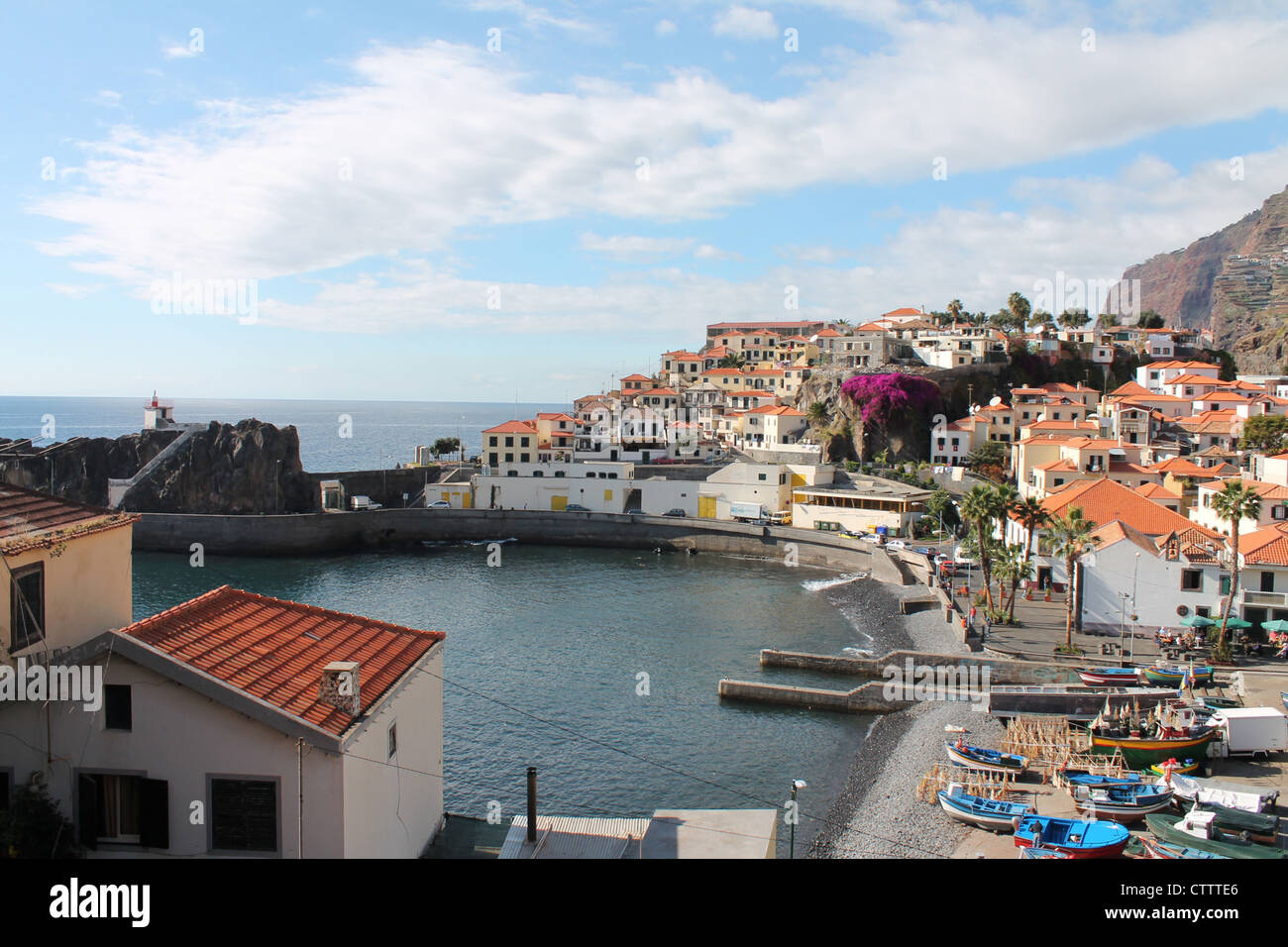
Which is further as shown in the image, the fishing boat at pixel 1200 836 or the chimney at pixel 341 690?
the fishing boat at pixel 1200 836

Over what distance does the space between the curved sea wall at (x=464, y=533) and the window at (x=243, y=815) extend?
4827 centimetres

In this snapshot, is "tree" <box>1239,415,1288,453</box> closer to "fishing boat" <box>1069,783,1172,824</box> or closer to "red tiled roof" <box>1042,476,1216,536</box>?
"red tiled roof" <box>1042,476,1216,536</box>

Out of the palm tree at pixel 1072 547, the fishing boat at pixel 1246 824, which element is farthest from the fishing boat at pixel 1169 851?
the palm tree at pixel 1072 547

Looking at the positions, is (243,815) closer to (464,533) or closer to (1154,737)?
(1154,737)

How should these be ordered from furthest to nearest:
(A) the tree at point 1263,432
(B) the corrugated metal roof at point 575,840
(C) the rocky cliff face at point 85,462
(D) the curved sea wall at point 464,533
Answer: (C) the rocky cliff face at point 85,462 → (D) the curved sea wall at point 464,533 → (A) the tree at point 1263,432 → (B) the corrugated metal roof at point 575,840

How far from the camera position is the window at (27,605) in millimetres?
9320

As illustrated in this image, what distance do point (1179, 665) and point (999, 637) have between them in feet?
19.6

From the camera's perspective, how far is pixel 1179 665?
2869 cm

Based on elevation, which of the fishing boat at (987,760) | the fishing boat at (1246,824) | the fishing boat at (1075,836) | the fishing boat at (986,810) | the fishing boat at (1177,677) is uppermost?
the fishing boat at (1177,677)

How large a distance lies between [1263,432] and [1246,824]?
52.8 metres

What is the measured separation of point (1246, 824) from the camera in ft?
56.7

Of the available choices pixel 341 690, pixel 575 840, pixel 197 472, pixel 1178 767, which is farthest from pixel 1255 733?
pixel 197 472

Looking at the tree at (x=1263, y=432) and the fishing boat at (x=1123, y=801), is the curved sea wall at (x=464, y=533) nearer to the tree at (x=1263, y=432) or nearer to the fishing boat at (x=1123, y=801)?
the tree at (x=1263, y=432)
